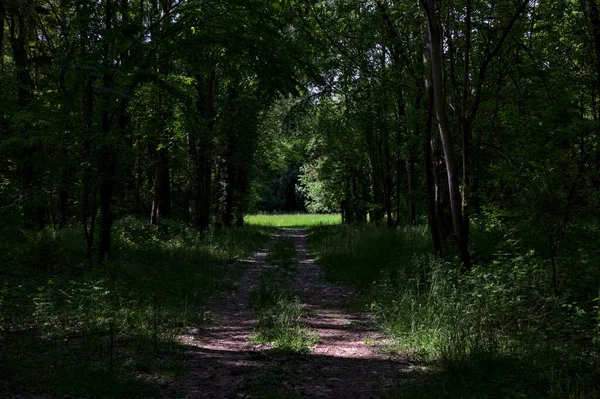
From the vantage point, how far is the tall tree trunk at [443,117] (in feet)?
24.5

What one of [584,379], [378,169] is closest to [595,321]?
[584,379]

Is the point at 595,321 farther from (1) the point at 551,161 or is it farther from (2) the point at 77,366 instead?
(2) the point at 77,366

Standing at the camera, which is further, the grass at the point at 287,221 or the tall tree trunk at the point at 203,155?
the grass at the point at 287,221

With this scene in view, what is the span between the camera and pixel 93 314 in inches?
256

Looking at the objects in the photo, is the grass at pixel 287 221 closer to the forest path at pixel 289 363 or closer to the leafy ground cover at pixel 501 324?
the leafy ground cover at pixel 501 324

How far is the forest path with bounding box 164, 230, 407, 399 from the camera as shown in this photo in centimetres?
450

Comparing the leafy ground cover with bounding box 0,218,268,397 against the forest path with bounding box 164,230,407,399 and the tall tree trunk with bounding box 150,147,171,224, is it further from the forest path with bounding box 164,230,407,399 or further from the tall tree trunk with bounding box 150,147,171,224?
the tall tree trunk with bounding box 150,147,171,224

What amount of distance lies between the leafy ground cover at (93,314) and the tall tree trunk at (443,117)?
470cm

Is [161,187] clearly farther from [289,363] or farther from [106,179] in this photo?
[289,363]

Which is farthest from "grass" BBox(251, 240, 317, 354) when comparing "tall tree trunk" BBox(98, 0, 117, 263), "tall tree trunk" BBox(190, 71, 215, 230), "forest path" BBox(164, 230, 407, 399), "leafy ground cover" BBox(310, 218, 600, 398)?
"tall tree trunk" BBox(190, 71, 215, 230)

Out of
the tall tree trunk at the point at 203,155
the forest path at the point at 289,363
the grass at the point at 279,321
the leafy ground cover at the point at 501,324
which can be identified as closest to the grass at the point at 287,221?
the tall tree trunk at the point at 203,155

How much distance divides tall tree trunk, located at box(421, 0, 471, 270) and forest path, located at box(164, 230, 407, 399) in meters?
2.21

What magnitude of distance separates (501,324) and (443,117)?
3.55 metres

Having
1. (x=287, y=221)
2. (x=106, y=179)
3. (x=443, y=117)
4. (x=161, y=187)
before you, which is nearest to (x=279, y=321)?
(x=443, y=117)
